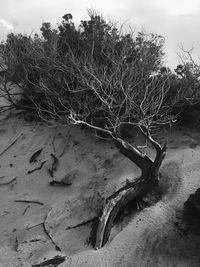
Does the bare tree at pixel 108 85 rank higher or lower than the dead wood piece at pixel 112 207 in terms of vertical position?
higher

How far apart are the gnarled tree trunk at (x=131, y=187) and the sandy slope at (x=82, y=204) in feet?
1.24

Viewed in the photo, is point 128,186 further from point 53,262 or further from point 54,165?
point 54,165

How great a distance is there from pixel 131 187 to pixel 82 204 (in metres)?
1.65

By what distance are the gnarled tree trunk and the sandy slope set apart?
0.38m

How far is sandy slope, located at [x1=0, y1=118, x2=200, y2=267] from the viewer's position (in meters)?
7.04

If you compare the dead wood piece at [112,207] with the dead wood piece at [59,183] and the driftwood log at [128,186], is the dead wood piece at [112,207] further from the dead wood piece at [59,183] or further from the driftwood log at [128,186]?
the dead wood piece at [59,183]

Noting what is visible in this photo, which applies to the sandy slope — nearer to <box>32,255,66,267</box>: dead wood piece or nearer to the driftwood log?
<box>32,255,66,267</box>: dead wood piece

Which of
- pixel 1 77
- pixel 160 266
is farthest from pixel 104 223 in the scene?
pixel 1 77

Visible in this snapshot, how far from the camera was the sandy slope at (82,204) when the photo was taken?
7.04m

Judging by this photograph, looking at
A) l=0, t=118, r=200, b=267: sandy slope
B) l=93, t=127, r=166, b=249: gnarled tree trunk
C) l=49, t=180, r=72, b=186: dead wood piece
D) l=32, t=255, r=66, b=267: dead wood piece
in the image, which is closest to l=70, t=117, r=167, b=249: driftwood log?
l=93, t=127, r=166, b=249: gnarled tree trunk

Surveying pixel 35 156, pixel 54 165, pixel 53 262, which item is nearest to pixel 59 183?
pixel 54 165

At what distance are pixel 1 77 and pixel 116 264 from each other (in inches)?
395

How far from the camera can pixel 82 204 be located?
8828mm

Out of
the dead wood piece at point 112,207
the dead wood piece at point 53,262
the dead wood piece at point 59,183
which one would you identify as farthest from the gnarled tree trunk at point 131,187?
the dead wood piece at point 59,183
